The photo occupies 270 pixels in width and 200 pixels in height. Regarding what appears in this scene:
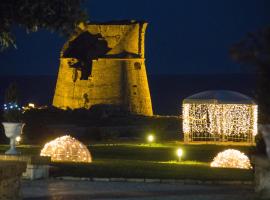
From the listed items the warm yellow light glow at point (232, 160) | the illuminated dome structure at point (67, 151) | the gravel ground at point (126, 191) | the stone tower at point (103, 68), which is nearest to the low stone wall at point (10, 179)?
the gravel ground at point (126, 191)

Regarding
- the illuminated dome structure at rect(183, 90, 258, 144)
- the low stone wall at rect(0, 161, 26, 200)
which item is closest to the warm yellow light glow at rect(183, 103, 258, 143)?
the illuminated dome structure at rect(183, 90, 258, 144)

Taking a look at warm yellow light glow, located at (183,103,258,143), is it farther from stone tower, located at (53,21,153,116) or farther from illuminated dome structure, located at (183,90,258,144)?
stone tower, located at (53,21,153,116)

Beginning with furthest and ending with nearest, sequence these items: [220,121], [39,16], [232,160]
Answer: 1. [220,121]
2. [232,160]
3. [39,16]

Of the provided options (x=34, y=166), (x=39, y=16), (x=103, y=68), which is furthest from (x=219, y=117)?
(x=39, y=16)

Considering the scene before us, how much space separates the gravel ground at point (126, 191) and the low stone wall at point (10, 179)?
6.06ft

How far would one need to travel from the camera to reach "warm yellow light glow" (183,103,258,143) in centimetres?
4003

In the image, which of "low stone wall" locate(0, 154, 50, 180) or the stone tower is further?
the stone tower

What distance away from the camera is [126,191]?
16.1 meters

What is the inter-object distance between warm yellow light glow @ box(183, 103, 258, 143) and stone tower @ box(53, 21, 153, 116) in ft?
47.4

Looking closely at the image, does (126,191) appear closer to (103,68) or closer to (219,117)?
(219,117)

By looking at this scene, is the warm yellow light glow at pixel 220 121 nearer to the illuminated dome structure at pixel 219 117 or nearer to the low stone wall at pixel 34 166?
the illuminated dome structure at pixel 219 117

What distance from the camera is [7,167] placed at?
485 inches

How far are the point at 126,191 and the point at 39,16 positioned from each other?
6.88m

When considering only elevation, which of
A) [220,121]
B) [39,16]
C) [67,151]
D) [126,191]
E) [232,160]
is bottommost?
[126,191]
